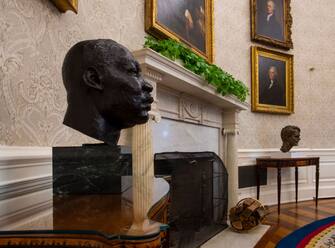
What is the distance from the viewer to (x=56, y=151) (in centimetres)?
129

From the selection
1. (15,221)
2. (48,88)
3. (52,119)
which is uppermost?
(48,88)

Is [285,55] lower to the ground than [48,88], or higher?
higher

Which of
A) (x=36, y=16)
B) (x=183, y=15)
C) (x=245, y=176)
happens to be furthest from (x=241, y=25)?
(x=36, y=16)

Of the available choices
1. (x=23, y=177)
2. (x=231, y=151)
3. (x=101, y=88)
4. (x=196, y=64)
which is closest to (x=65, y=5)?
(x=101, y=88)

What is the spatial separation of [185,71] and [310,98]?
15.6 feet

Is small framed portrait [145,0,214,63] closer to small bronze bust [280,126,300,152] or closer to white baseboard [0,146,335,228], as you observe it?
white baseboard [0,146,335,228]

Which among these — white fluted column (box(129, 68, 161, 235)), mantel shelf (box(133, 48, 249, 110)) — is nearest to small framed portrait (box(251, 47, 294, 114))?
mantel shelf (box(133, 48, 249, 110))

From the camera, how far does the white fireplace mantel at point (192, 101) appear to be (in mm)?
2500

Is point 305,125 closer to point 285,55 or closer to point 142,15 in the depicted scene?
point 285,55

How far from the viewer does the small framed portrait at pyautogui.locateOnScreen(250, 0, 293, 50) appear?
5773 millimetres

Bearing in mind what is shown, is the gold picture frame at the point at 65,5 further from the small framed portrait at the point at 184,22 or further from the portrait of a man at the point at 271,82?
the portrait of a man at the point at 271,82

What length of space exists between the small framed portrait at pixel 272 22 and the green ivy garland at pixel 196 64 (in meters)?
2.16

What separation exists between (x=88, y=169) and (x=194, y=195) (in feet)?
7.31

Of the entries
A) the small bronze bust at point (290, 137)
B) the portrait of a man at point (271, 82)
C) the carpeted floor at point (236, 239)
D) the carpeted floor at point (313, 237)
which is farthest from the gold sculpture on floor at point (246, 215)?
the portrait of a man at point (271, 82)
